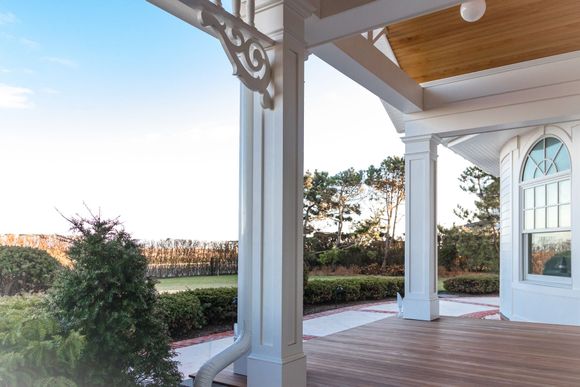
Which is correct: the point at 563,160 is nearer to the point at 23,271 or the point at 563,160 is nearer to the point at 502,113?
the point at 502,113

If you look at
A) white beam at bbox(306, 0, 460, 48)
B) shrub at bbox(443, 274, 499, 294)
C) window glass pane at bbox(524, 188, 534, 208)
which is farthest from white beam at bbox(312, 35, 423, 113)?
shrub at bbox(443, 274, 499, 294)

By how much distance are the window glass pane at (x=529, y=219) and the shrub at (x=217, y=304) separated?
4695 mm

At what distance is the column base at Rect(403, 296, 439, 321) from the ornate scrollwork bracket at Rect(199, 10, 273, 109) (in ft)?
12.0

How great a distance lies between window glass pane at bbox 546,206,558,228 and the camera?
645cm

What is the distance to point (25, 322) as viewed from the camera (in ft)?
7.14

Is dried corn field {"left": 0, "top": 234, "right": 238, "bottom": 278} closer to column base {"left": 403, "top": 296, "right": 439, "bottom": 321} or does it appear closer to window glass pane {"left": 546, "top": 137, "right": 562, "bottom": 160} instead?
column base {"left": 403, "top": 296, "right": 439, "bottom": 321}

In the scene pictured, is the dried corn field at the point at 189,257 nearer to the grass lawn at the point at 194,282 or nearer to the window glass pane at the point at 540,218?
the grass lawn at the point at 194,282

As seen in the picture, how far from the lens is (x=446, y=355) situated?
3748 mm

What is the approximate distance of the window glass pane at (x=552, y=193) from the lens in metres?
6.46

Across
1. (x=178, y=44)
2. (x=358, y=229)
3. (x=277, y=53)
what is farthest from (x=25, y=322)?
(x=358, y=229)

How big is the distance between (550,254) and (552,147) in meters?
1.54

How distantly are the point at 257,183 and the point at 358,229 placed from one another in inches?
480

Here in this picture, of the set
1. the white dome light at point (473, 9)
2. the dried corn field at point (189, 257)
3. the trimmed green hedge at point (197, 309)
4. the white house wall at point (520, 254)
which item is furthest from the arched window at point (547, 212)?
the dried corn field at point (189, 257)

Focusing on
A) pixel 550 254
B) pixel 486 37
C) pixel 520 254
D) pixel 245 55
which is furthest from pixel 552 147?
pixel 245 55
